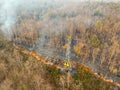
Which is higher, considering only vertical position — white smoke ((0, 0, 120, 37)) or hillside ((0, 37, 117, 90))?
white smoke ((0, 0, 120, 37))

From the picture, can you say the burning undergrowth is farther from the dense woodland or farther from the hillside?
the hillside

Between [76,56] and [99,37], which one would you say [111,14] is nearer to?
[99,37]

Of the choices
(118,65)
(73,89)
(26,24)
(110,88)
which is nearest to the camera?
(73,89)

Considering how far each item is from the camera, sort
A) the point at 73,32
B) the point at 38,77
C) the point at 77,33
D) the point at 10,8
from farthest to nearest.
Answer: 1. the point at 10,8
2. the point at 73,32
3. the point at 77,33
4. the point at 38,77

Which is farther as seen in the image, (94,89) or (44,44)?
(44,44)

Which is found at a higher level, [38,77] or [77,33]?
[77,33]

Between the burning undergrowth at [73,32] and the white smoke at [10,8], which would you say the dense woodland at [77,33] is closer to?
the burning undergrowth at [73,32]

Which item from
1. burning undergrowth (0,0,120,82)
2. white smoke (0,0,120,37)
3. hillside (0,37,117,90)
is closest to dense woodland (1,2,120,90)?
burning undergrowth (0,0,120,82)

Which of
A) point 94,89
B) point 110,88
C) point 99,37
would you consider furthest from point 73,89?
point 99,37

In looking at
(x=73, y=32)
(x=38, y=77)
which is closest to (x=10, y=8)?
(x=73, y=32)

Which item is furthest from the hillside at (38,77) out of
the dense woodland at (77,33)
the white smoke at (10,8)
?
the white smoke at (10,8)

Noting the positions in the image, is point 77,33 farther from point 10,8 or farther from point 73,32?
point 10,8
